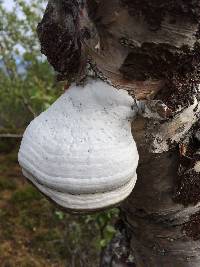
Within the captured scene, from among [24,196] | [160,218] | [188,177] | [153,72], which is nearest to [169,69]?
[153,72]

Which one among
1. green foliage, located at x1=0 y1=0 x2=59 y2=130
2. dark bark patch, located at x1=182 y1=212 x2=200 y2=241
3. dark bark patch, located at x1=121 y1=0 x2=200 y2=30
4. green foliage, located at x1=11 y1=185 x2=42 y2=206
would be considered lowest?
green foliage, located at x1=11 y1=185 x2=42 y2=206

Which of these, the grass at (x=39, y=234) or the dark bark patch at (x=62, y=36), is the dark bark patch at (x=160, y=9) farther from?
the grass at (x=39, y=234)

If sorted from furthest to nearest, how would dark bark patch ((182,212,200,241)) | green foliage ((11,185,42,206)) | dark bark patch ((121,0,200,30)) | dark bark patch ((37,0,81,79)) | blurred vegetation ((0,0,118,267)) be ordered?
green foliage ((11,185,42,206)), blurred vegetation ((0,0,118,267)), dark bark patch ((182,212,200,241)), dark bark patch ((37,0,81,79)), dark bark patch ((121,0,200,30))

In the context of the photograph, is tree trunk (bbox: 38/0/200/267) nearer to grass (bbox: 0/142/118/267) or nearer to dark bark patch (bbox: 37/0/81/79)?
dark bark patch (bbox: 37/0/81/79)

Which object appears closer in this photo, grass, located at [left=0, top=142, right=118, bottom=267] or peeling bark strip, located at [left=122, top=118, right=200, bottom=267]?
peeling bark strip, located at [left=122, top=118, right=200, bottom=267]

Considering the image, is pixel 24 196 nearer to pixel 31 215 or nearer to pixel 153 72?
pixel 31 215

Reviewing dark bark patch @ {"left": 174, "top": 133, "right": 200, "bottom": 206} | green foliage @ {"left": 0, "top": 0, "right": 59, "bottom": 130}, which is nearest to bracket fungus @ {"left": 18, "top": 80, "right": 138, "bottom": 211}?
dark bark patch @ {"left": 174, "top": 133, "right": 200, "bottom": 206}

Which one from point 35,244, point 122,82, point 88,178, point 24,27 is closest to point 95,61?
point 122,82
